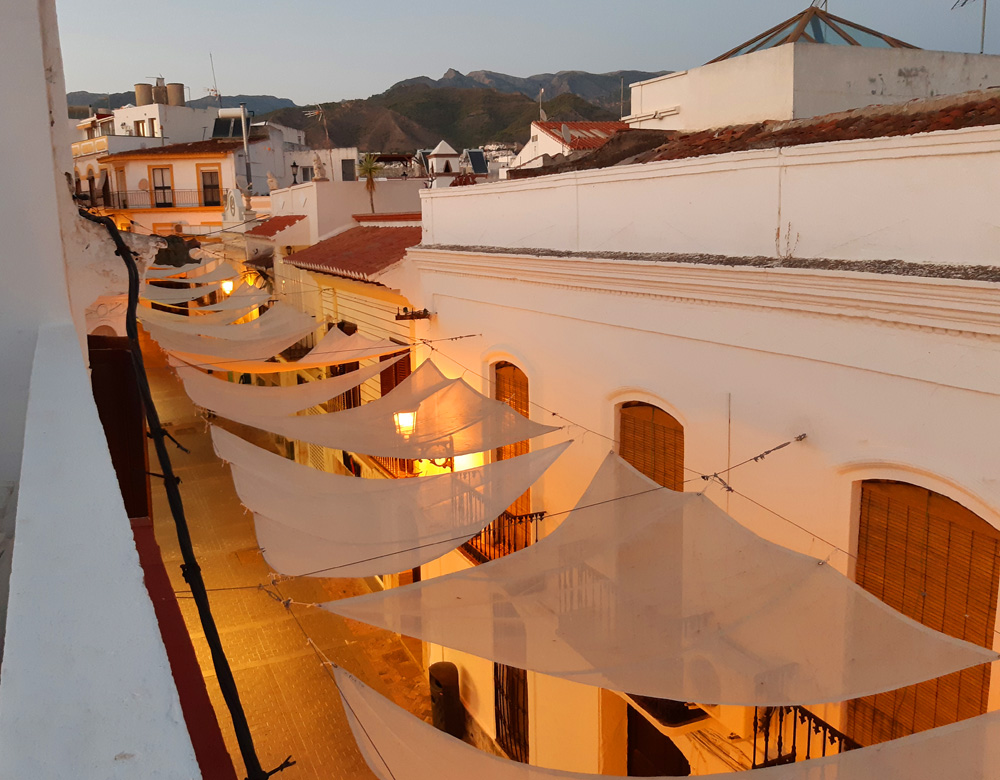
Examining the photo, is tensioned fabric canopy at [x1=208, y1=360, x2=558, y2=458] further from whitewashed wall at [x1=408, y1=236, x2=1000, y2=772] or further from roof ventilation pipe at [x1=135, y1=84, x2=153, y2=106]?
roof ventilation pipe at [x1=135, y1=84, x2=153, y2=106]

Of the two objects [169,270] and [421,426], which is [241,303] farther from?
[421,426]

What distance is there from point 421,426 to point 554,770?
5.02 metres

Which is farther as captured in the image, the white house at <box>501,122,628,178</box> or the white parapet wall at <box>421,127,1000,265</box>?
the white house at <box>501,122,628,178</box>

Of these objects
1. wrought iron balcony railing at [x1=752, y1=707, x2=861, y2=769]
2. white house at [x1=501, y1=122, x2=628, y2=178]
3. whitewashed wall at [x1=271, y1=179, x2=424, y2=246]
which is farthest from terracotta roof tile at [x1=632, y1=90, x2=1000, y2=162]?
white house at [x1=501, y1=122, x2=628, y2=178]

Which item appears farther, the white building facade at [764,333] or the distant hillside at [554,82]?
the distant hillside at [554,82]

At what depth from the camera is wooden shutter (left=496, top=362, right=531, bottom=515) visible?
9.48 m

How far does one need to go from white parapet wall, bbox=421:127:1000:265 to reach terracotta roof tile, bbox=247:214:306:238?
509 inches

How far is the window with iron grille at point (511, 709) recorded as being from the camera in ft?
31.9

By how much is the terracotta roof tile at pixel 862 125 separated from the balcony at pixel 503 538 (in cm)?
400

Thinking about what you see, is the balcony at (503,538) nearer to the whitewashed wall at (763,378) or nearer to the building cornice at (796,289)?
the whitewashed wall at (763,378)

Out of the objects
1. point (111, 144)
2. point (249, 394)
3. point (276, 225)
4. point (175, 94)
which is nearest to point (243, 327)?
point (249, 394)

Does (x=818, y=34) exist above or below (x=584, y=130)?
below

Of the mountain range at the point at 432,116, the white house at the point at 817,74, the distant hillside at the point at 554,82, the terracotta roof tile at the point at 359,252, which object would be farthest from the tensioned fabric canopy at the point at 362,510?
the distant hillside at the point at 554,82

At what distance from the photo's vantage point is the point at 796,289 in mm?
5434
